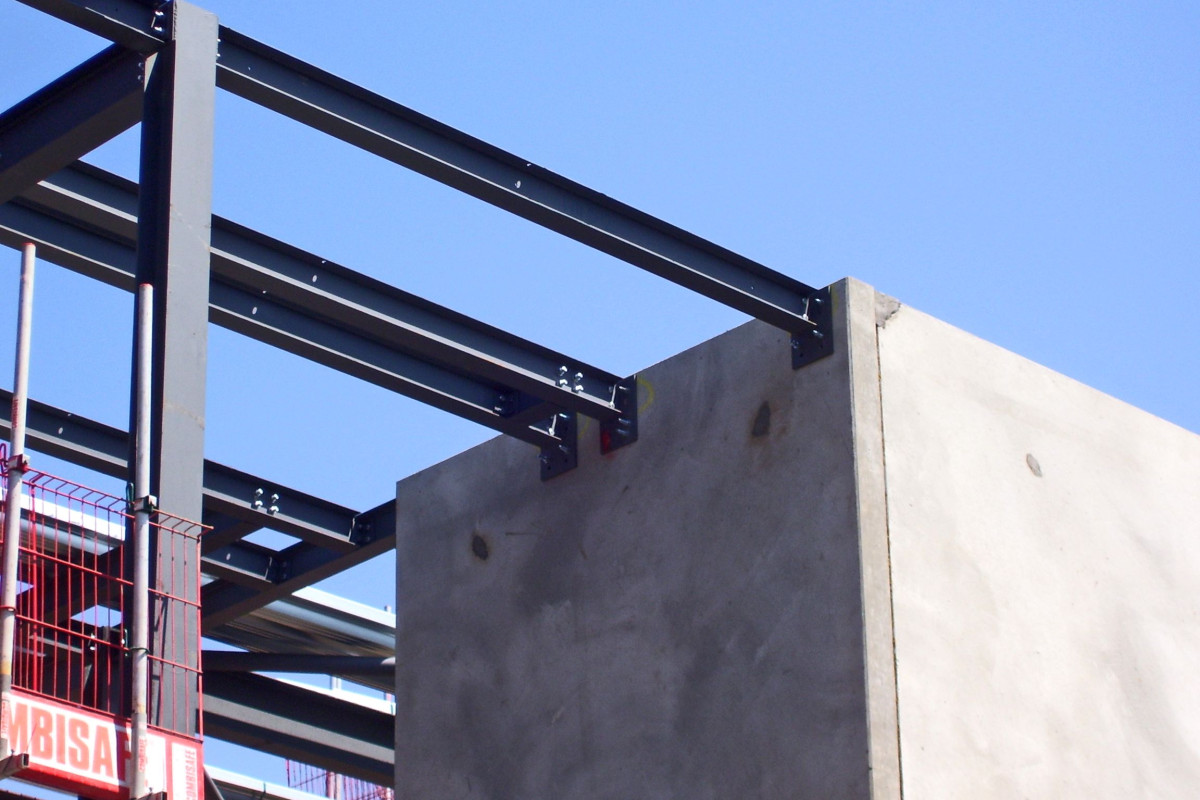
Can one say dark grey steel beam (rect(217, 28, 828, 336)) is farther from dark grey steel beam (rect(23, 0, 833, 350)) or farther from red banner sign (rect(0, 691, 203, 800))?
red banner sign (rect(0, 691, 203, 800))

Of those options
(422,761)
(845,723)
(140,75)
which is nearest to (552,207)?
(140,75)

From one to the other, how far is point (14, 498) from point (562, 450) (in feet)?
19.5

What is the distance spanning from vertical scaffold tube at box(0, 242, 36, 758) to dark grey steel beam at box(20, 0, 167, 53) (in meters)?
1.65

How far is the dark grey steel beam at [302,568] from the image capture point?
14.1 meters

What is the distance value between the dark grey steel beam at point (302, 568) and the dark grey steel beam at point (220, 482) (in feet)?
0.57

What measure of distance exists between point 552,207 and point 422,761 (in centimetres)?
465

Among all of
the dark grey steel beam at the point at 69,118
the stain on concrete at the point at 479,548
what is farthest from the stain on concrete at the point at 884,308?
the dark grey steel beam at the point at 69,118

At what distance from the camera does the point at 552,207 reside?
34.8ft

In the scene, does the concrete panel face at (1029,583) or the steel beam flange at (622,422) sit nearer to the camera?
the concrete panel face at (1029,583)

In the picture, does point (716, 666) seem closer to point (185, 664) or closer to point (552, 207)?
point (552, 207)

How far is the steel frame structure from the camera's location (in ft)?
28.5

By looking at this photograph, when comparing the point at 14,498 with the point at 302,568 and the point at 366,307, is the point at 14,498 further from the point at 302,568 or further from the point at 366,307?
the point at 302,568

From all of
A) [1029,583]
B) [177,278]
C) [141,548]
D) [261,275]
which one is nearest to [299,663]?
[261,275]

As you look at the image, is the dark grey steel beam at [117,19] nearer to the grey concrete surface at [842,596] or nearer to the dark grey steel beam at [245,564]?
the grey concrete surface at [842,596]
